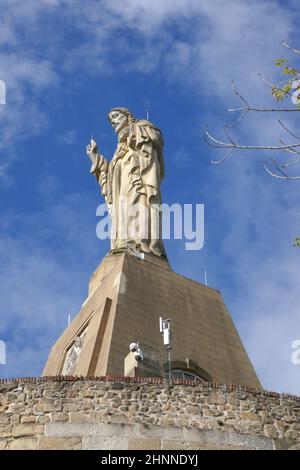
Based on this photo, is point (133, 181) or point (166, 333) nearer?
point (166, 333)

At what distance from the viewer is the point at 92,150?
3005 cm

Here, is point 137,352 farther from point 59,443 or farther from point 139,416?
point 59,443

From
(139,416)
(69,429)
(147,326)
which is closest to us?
(69,429)

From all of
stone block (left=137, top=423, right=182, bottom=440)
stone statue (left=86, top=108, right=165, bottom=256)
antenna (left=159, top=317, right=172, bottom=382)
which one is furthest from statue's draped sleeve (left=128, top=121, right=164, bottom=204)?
stone block (left=137, top=423, right=182, bottom=440)

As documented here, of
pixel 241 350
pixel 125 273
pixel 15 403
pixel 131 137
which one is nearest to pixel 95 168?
pixel 131 137

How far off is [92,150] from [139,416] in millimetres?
15233

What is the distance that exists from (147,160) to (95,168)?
223cm

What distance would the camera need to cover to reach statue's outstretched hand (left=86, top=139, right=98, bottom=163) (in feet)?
97.7

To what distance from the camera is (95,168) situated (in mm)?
29406

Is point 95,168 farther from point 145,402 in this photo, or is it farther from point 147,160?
point 145,402

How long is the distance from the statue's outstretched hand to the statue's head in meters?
1.35

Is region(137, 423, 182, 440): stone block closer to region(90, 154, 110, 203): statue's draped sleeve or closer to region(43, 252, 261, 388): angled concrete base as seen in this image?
region(43, 252, 261, 388): angled concrete base

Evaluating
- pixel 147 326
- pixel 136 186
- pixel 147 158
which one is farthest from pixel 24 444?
pixel 147 158

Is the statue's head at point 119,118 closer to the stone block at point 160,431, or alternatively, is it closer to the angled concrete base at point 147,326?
the angled concrete base at point 147,326
